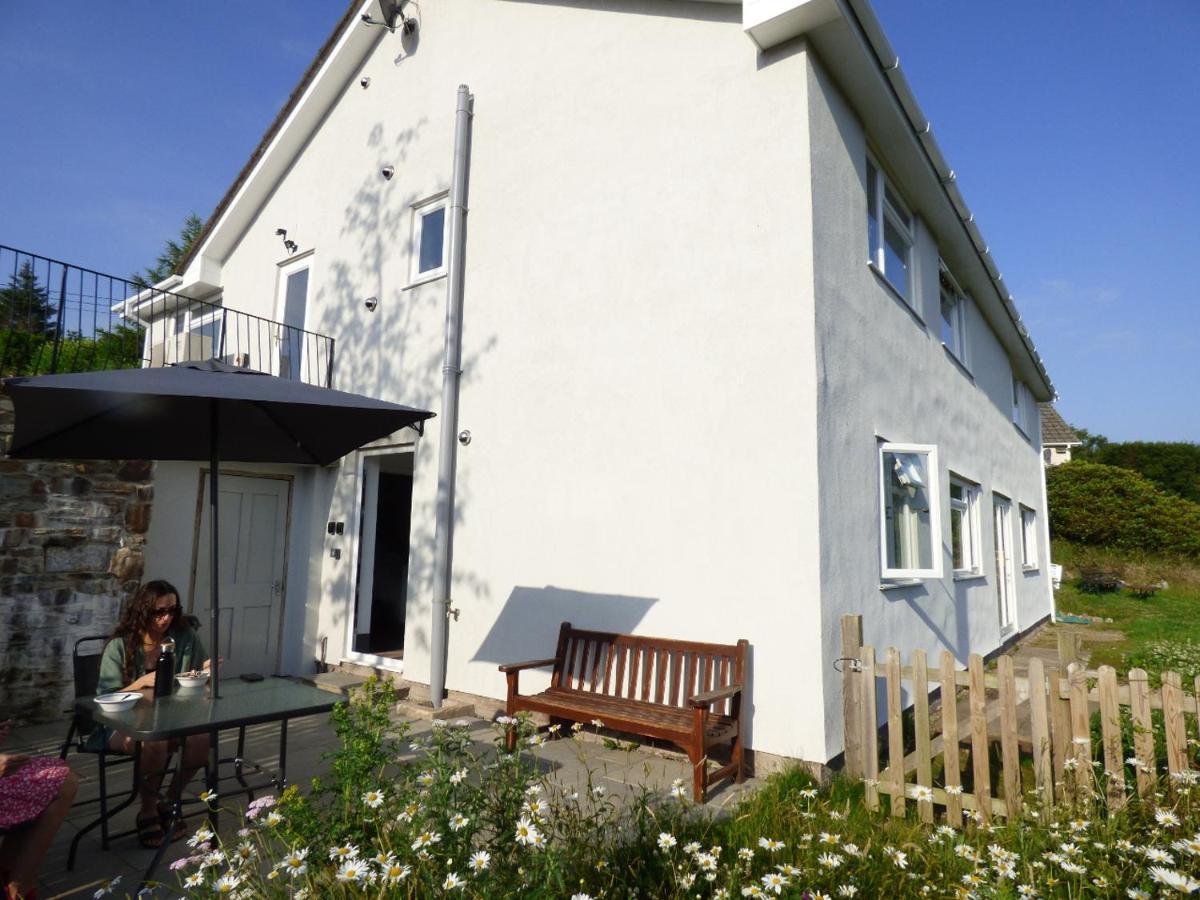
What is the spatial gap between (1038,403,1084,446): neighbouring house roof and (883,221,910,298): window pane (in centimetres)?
1985

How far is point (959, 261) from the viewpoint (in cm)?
931

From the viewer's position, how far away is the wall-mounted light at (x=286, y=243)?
996 centimetres

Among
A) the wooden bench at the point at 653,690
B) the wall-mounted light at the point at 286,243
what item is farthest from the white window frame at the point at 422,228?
the wooden bench at the point at 653,690

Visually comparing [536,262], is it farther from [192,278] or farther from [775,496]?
[192,278]

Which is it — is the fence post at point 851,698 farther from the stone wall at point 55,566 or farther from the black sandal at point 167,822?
the stone wall at point 55,566

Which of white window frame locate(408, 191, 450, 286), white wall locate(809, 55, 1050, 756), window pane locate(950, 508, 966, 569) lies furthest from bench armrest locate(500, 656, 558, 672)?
window pane locate(950, 508, 966, 569)

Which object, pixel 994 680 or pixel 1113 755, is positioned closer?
pixel 1113 755

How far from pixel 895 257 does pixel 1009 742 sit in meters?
5.29

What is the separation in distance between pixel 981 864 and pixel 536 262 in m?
5.78

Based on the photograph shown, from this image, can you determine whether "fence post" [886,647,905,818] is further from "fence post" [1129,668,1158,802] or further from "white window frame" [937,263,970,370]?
"white window frame" [937,263,970,370]

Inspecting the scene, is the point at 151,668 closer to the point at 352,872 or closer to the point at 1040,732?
the point at 352,872

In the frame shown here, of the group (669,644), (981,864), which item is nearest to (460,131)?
(669,644)

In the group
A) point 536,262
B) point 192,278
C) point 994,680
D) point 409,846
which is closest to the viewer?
point 409,846

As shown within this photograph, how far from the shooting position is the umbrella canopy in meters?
3.43
